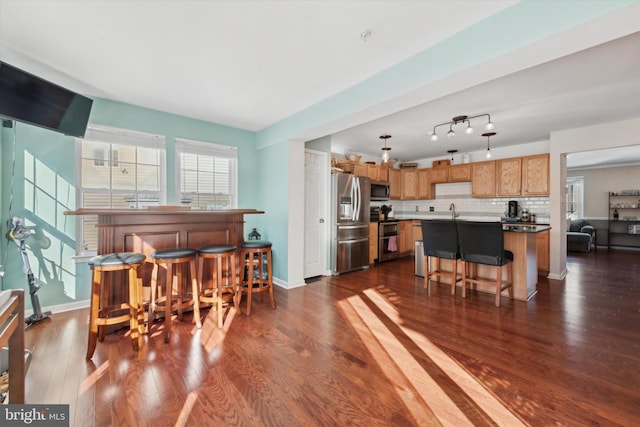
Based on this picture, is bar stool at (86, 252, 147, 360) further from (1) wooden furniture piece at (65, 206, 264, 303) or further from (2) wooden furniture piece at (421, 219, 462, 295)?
(2) wooden furniture piece at (421, 219, 462, 295)

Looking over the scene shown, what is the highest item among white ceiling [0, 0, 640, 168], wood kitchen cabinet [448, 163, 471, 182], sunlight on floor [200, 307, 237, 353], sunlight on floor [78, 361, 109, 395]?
white ceiling [0, 0, 640, 168]

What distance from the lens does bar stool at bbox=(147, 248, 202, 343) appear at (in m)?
2.38

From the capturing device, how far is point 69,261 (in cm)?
303

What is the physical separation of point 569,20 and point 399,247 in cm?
516

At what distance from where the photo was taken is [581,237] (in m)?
6.95

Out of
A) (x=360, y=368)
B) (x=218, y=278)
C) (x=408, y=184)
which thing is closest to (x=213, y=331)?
(x=218, y=278)

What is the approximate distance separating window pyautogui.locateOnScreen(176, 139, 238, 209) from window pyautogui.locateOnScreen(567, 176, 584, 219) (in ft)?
33.3

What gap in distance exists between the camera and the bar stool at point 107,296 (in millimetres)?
2062

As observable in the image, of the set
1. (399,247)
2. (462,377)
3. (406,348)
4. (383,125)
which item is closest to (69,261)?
(406,348)


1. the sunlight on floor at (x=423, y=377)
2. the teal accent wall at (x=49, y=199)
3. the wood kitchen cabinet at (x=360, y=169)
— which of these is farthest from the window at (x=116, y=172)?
the wood kitchen cabinet at (x=360, y=169)

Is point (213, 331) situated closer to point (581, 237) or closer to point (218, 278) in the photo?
point (218, 278)

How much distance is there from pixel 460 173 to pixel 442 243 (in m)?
3.00

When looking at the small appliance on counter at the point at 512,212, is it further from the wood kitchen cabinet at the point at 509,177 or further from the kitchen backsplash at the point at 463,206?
the wood kitchen cabinet at the point at 509,177

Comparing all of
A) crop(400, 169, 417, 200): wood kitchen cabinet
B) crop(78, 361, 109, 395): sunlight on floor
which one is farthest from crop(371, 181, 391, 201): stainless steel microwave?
crop(78, 361, 109, 395): sunlight on floor
